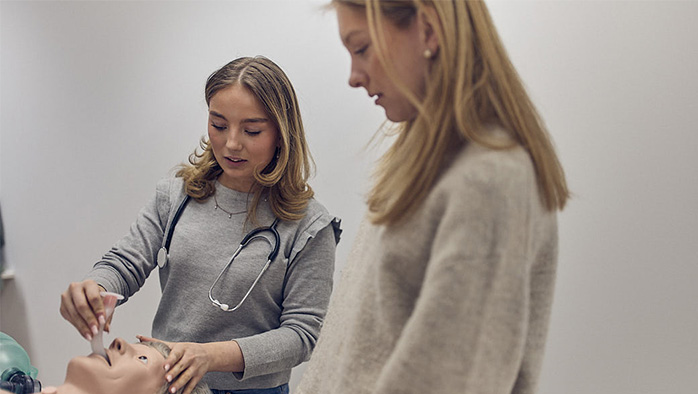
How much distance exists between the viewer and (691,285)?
2.01 m

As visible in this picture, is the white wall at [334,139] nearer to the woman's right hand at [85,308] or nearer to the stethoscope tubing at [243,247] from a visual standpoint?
the stethoscope tubing at [243,247]

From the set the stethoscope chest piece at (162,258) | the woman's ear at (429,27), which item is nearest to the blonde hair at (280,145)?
the stethoscope chest piece at (162,258)

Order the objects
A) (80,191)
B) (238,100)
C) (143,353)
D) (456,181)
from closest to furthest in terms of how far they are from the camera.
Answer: (456,181), (143,353), (238,100), (80,191)

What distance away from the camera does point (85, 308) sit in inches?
54.6

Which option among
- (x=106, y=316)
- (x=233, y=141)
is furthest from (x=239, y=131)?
(x=106, y=316)

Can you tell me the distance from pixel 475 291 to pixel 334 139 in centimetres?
164

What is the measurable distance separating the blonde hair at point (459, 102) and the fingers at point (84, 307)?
0.80 metres

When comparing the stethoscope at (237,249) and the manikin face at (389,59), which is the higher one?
the manikin face at (389,59)

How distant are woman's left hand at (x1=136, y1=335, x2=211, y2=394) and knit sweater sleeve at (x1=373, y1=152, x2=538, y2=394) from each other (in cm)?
71

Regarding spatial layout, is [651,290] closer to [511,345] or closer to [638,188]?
[638,188]

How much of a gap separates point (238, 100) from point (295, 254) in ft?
1.33

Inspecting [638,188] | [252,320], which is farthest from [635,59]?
[252,320]

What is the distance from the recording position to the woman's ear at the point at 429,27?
0.86 meters

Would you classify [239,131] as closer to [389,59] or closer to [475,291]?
[389,59]
